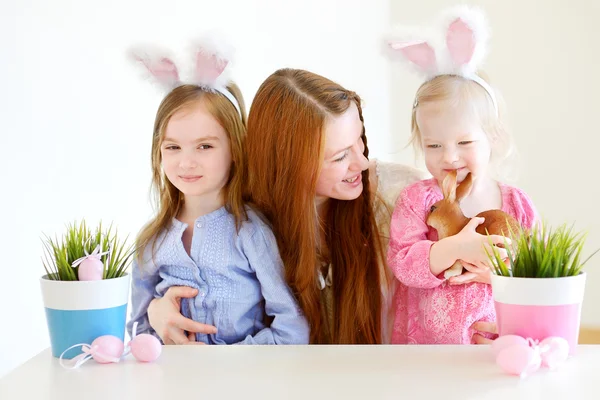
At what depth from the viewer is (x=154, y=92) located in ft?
7.25

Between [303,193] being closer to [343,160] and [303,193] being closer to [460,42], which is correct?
[343,160]

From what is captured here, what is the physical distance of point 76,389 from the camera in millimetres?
1045

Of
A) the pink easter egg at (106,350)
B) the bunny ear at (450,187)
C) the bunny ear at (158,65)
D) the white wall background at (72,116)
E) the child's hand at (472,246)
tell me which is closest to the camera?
the pink easter egg at (106,350)

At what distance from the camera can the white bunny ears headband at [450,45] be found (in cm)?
152

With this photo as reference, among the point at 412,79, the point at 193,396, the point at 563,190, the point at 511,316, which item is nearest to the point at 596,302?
the point at 563,190

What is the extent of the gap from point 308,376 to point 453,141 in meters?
0.64

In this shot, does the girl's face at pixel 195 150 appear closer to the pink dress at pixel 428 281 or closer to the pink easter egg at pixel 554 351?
the pink dress at pixel 428 281

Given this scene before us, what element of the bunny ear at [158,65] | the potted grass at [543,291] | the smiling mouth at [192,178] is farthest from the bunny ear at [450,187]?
the bunny ear at [158,65]

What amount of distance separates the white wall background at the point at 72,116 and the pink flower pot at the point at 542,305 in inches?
33.6

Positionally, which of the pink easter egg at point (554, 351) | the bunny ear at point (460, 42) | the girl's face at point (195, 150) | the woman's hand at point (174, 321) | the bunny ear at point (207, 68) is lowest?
the woman's hand at point (174, 321)

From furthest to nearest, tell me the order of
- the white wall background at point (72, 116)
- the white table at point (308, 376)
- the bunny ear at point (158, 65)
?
the white wall background at point (72, 116), the bunny ear at point (158, 65), the white table at point (308, 376)

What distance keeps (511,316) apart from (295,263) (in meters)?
0.54

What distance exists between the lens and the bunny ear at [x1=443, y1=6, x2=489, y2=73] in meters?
1.51

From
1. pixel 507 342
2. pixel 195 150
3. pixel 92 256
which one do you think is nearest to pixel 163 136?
pixel 195 150
